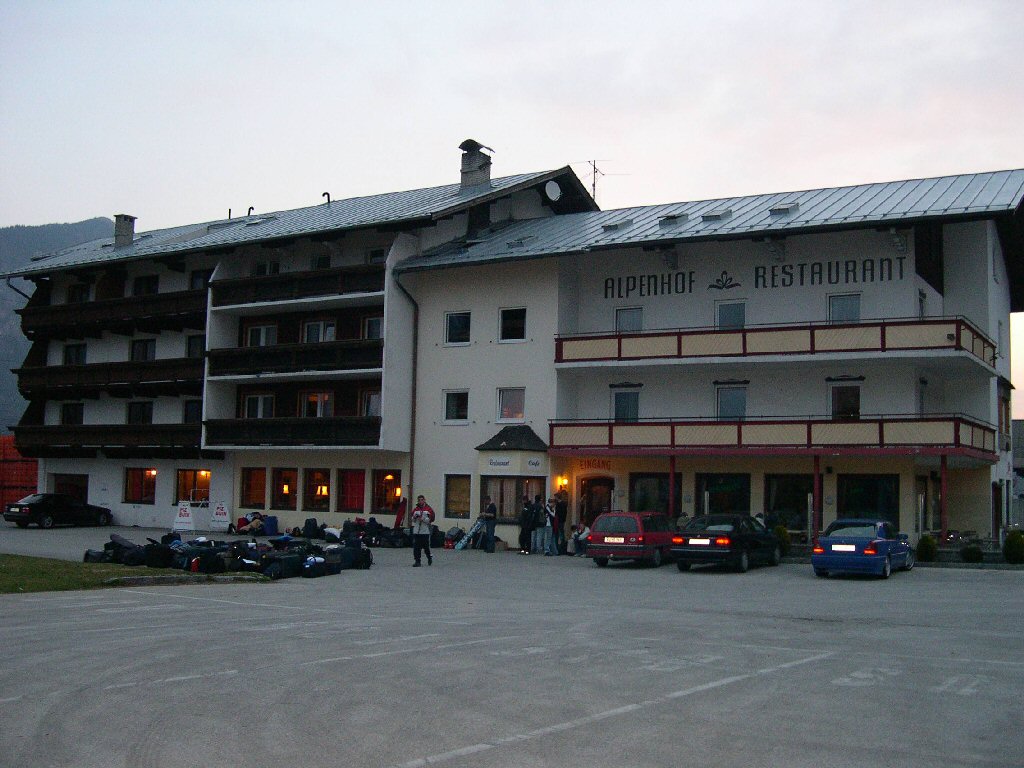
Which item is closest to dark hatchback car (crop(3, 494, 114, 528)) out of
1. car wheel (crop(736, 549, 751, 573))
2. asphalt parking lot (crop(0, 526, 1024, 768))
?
asphalt parking lot (crop(0, 526, 1024, 768))

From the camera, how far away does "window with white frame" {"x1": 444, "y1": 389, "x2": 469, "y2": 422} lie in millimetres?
39875

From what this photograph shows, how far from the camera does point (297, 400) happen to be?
43875 millimetres

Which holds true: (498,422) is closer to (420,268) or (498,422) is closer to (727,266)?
(420,268)

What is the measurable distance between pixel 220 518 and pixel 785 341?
22.4m

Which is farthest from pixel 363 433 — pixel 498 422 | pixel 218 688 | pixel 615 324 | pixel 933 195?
pixel 218 688

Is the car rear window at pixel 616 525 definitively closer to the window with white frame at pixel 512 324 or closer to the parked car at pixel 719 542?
the parked car at pixel 719 542

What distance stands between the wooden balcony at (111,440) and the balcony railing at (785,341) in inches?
668

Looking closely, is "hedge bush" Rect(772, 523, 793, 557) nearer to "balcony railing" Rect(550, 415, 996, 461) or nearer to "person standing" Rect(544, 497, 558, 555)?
"balcony railing" Rect(550, 415, 996, 461)

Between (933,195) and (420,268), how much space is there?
56.3 feet

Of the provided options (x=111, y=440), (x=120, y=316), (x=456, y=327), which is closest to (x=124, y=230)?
(x=120, y=316)

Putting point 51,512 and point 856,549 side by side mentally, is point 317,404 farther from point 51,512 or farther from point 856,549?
point 856,549

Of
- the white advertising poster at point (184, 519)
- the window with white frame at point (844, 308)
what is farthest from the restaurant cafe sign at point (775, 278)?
the white advertising poster at point (184, 519)

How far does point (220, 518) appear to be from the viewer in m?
42.5

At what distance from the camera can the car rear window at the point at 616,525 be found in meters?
28.4
